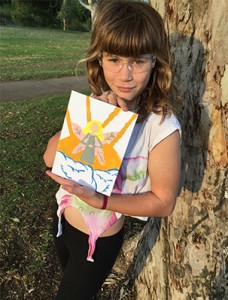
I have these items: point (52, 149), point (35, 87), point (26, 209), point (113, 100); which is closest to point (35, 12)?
point (35, 87)

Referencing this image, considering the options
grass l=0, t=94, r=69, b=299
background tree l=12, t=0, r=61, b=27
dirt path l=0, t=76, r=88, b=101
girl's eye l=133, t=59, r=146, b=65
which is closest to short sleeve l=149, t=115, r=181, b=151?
girl's eye l=133, t=59, r=146, b=65

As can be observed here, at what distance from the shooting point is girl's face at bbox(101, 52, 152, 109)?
1.49m

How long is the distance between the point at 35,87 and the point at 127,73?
7658mm

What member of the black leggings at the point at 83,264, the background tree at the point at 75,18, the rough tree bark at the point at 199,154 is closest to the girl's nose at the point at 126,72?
the rough tree bark at the point at 199,154

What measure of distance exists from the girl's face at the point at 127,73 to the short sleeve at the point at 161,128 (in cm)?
15

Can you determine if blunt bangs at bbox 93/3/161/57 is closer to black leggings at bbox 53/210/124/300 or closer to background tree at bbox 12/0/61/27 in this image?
black leggings at bbox 53/210/124/300

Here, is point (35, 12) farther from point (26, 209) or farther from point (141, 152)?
point (141, 152)

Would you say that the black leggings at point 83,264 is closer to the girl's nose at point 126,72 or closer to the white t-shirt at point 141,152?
the white t-shirt at point 141,152

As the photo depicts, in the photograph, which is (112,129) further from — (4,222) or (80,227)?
(4,222)

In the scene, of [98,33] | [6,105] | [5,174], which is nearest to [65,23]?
[6,105]

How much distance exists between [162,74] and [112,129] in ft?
1.03

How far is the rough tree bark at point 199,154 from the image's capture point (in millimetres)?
1678

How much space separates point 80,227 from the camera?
1.84m

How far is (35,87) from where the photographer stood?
8836mm
